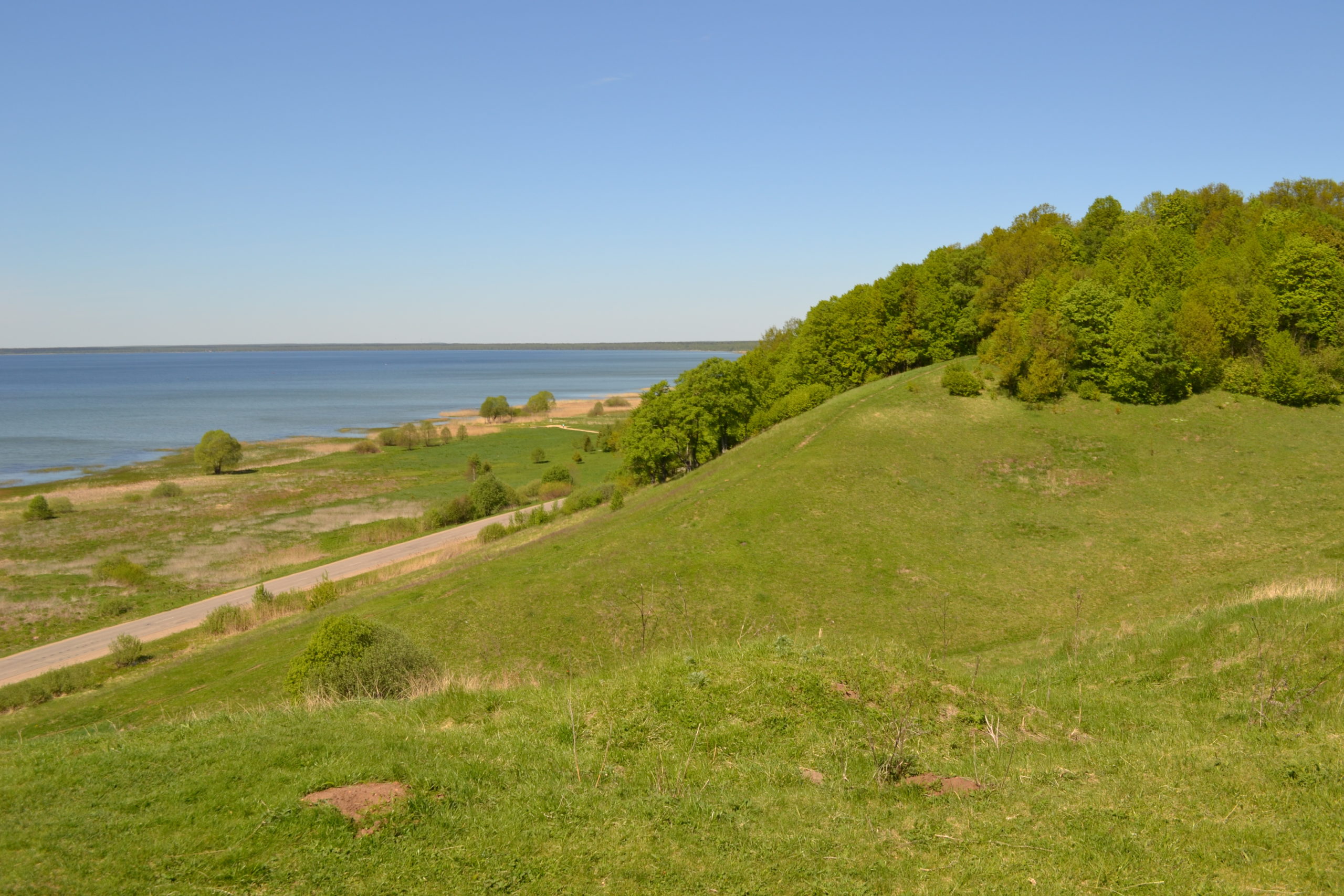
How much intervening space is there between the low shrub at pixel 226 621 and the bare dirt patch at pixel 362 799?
3451cm

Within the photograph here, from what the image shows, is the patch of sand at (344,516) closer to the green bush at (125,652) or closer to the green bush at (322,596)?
the green bush at (322,596)

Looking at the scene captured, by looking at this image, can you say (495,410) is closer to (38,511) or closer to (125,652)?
(38,511)

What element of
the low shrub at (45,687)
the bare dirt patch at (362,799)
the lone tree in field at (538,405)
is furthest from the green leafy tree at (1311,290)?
the lone tree in field at (538,405)

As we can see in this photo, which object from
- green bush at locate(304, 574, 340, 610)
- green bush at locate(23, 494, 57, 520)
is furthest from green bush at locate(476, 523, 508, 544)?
green bush at locate(23, 494, 57, 520)

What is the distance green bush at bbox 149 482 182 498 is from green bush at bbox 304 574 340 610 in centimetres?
5002

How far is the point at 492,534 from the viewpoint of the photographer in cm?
5375

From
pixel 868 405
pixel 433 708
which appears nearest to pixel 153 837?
pixel 433 708

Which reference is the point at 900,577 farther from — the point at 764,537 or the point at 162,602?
the point at 162,602

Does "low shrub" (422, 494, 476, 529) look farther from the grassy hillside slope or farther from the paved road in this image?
the grassy hillside slope

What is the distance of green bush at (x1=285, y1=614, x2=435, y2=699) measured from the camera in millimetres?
18781

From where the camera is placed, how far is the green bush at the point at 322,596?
131ft

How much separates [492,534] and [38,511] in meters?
47.8

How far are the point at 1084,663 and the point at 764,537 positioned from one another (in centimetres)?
2182

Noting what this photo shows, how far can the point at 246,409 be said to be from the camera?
180m
